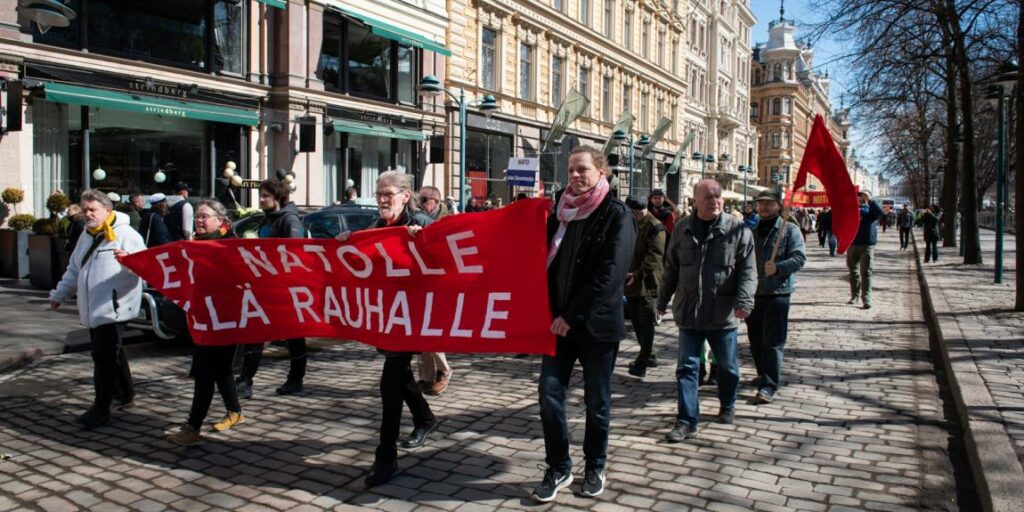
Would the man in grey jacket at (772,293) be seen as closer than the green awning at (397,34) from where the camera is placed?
Yes

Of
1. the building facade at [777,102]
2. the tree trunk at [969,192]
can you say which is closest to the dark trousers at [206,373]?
the tree trunk at [969,192]

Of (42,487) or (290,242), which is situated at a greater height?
(290,242)

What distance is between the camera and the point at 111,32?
1788 cm

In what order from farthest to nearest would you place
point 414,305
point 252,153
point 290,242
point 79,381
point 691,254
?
1. point 252,153
2. point 79,381
3. point 691,254
4. point 290,242
5. point 414,305

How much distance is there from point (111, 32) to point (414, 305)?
1640cm

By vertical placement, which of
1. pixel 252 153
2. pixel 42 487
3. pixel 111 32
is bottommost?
pixel 42 487

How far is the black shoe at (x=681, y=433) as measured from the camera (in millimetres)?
5574

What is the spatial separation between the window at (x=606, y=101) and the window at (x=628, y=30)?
3527mm

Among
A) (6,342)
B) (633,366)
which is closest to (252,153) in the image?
(6,342)

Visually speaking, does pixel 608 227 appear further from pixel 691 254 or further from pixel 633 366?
pixel 633 366

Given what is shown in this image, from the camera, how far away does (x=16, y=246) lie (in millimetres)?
14719

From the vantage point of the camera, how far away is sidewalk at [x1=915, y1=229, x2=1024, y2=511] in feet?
15.5

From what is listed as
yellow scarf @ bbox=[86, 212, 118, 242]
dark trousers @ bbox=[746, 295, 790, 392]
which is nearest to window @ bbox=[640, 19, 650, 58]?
dark trousers @ bbox=[746, 295, 790, 392]

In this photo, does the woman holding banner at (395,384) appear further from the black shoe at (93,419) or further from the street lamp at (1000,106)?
the street lamp at (1000,106)
